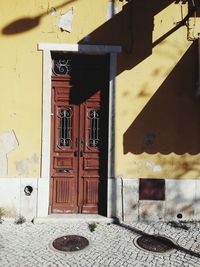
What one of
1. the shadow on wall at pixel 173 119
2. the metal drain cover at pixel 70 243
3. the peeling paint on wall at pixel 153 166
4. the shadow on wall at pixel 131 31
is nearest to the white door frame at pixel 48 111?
the shadow on wall at pixel 131 31

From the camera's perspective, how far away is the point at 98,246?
19.3 ft

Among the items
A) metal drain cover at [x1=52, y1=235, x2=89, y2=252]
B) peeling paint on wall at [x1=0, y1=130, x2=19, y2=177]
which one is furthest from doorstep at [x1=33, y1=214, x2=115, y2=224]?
peeling paint on wall at [x1=0, y1=130, x2=19, y2=177]

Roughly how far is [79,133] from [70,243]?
7.48ft

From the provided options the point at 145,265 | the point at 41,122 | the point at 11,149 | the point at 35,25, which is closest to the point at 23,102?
the point at 41,122

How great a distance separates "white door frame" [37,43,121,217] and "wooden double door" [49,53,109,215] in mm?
251

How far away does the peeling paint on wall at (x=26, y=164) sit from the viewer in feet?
23.0

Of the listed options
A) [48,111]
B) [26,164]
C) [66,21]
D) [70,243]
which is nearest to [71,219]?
[70,243]

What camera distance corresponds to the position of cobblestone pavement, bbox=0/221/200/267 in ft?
17.5

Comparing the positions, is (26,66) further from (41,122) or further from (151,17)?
(151,17)

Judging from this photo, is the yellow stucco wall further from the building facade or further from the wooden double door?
the wooden double door

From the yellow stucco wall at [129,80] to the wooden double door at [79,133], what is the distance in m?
0.41

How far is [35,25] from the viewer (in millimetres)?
6941

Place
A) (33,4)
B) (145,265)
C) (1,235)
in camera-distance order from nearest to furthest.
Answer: (145,265), (1,235), (33,4)

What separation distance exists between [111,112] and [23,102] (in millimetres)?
1748
